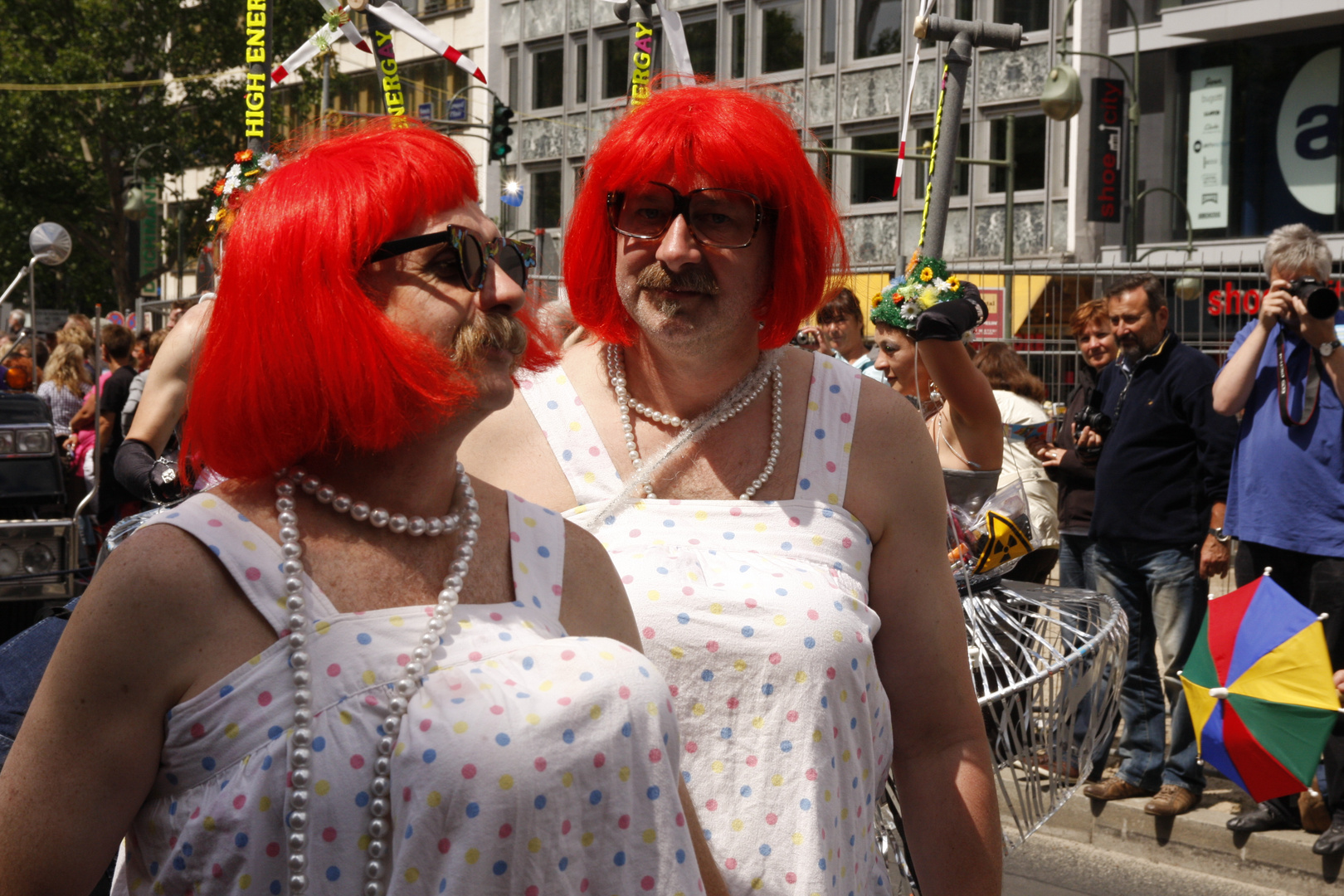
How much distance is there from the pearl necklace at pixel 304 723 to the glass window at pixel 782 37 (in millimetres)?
25461

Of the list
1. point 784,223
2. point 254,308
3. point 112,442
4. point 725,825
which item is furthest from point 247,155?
point 112,442

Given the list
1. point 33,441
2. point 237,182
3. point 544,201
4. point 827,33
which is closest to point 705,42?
point 827,33

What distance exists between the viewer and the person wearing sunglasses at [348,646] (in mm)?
1229

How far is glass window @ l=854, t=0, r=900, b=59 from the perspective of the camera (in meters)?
23.8

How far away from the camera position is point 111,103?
1260 inches

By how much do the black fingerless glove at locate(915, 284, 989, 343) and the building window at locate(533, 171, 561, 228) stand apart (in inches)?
1076

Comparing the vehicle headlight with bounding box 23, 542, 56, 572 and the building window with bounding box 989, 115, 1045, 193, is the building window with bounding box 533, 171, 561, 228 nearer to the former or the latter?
the building window with bounding box 989, 115, 1045, 193

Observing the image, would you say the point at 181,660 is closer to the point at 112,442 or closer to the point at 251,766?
the point at 251,766

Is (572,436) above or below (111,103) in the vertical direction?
below

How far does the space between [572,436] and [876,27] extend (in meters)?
23.6

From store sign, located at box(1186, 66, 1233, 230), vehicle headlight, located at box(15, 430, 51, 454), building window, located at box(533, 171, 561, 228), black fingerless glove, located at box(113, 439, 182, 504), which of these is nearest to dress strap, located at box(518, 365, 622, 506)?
black fingerless glove, located at box(113, 439, 182, 504)

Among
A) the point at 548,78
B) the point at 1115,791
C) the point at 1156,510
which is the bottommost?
the point at 1115,791

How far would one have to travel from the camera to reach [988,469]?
10.6ft

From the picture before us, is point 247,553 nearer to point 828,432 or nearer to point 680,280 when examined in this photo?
point 680,280
